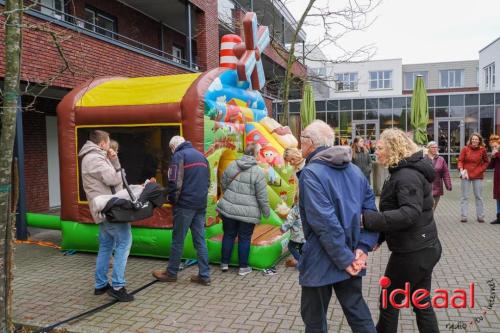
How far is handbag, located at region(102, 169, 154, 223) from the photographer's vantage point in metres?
4.61

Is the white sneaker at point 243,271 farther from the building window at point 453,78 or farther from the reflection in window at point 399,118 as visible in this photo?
the building window at point 453,78

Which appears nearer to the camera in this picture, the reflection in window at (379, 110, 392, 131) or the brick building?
the brick building

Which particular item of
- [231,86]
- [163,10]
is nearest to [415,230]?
[231,86]

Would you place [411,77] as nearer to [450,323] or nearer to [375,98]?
[375,98]

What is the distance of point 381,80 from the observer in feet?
142

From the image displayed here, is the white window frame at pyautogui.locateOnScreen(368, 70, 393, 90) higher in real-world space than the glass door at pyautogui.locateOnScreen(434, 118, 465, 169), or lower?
higher

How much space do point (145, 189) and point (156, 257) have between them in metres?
2.06

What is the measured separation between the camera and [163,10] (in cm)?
1552

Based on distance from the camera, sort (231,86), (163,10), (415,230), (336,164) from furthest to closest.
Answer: (163,10), (231,86), (415,230), (336,164)

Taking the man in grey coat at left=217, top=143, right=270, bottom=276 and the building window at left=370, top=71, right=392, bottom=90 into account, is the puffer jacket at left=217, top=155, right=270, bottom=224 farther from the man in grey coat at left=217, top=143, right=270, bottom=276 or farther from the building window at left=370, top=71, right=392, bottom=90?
the building window at left=370, top=71, right=392, bottom=90

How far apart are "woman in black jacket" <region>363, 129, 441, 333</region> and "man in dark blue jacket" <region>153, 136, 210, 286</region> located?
2.49 meters

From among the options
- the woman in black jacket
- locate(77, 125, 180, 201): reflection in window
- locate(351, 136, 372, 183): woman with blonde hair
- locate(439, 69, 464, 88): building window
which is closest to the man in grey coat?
locate(77, 125, 180, 201): reflection in window

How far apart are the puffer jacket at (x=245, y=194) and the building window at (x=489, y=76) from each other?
3257cm

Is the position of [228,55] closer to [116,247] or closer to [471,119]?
[116,247]
